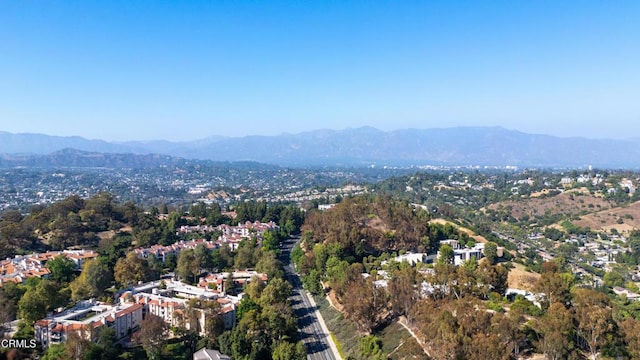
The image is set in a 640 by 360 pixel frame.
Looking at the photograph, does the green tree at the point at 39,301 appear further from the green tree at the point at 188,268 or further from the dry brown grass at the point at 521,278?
the dry brown grass at the point at 521,278

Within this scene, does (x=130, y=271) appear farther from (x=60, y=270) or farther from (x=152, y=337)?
(x=152, y=337)

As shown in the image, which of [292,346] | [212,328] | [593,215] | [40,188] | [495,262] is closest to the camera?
[292,346]

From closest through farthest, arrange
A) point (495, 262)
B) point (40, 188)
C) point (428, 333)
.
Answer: point (428, 333) < point (495, 262) < point (40, 188)

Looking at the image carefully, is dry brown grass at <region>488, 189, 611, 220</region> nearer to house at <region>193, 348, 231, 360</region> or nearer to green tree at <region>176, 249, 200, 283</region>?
green tree at <region>176, 249, 200, 283</region>

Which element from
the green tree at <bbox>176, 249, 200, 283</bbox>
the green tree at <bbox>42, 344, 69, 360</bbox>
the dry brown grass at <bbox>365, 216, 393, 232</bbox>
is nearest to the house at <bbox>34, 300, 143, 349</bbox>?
the green tree at <bbox>42, 344, 69, 360</bbox>

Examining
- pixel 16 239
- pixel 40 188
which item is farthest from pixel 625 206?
pixel 40 188

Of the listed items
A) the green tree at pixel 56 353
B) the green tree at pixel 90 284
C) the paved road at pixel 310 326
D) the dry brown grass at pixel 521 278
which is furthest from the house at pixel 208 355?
the dry brown grass at pixel 521 278

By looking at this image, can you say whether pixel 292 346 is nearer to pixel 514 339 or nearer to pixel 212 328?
pixel 212 328

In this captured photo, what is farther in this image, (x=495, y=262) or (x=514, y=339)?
(x=495, y=262)
